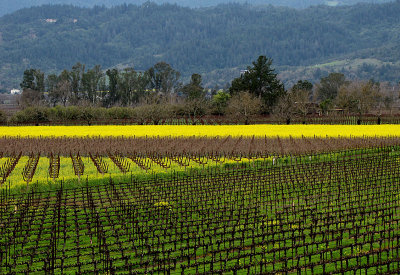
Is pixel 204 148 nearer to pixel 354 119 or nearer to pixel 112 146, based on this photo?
pixel 112 146

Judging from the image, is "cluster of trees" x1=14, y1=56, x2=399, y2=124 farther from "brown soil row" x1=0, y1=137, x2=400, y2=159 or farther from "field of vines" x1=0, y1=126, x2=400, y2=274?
"field of vines" x1=0, y1=126, x2=400, y2=274

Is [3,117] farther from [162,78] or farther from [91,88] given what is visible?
[162,78]

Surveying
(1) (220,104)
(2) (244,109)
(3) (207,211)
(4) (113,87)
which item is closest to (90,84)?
(4) (113,87)

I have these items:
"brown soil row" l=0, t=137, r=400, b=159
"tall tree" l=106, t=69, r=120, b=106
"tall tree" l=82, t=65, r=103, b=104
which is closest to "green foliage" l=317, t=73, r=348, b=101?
"tall tree" l=106, t=69, r=120, b=106

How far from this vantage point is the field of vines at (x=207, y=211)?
1340 cm

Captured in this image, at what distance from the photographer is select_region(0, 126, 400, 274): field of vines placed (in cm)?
1340

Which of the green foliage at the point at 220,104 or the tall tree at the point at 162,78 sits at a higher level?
the tall tree at the point at 162,78

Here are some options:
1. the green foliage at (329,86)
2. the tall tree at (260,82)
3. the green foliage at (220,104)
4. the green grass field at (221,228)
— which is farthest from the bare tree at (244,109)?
the green foliage at (329,86)

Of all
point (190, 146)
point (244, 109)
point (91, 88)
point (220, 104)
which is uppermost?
point (91, 88)

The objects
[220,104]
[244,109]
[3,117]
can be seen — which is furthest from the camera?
[220,104]

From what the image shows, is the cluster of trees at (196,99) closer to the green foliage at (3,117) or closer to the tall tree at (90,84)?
the tall tree at (90,84)

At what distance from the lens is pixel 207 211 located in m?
18.7

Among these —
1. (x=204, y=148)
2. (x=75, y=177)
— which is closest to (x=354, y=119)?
(x=204, y=148)

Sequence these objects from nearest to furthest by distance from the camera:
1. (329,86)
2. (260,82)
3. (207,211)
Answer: (207,211) < (260,82) < (329,86)
